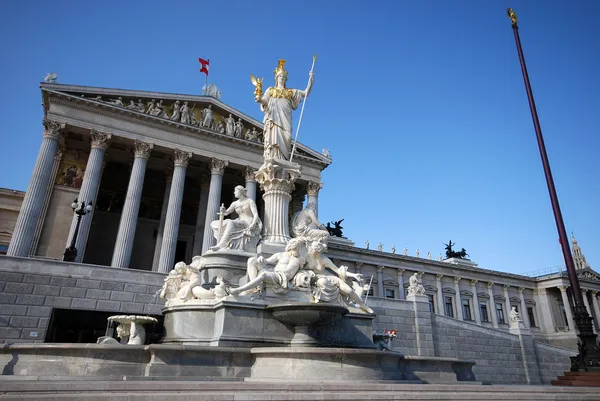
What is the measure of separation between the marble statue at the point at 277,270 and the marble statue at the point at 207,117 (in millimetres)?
25516

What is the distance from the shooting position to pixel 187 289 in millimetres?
9188

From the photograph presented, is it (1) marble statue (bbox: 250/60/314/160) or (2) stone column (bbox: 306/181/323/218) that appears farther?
(2) stone column (bbox: 306/181/323/218)

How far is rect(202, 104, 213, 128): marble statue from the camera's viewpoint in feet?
108

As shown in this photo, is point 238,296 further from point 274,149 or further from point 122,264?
point 122,264

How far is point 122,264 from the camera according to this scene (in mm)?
24656

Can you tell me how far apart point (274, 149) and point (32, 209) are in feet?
65.3

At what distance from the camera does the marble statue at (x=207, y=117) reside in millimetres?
32828

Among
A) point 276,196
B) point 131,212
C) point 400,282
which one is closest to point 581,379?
point 276,196

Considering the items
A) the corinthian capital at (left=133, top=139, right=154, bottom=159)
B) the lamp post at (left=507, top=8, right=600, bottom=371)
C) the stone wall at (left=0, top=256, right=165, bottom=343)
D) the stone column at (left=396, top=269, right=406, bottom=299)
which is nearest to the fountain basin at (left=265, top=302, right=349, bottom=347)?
the lamp post at (left=507, top=8, right=600, bottom=371)

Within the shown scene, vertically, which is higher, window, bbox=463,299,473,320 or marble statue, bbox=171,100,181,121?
marble statue, bbox=171,100,181,121

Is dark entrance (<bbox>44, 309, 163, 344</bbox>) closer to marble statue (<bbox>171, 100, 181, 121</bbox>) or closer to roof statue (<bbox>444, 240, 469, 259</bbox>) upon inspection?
marble statue (<bbox>171, 100, 181, 121</bbox>)

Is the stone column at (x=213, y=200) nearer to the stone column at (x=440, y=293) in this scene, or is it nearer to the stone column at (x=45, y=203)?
the stone column at (x=45, y=203)

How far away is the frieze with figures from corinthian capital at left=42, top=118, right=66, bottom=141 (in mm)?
3339

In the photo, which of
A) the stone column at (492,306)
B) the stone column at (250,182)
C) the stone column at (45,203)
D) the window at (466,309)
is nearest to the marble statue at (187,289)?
the stone column at (250,182)
